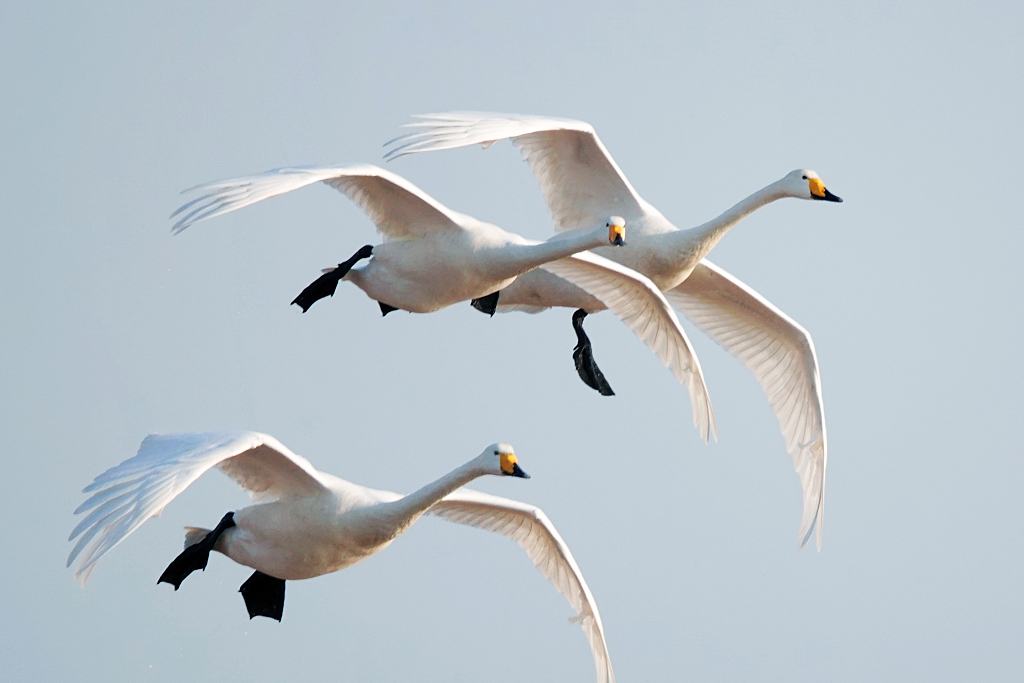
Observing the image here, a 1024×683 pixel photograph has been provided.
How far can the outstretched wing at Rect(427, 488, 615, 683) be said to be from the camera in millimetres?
16031

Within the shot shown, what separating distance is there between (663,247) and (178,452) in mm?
4976

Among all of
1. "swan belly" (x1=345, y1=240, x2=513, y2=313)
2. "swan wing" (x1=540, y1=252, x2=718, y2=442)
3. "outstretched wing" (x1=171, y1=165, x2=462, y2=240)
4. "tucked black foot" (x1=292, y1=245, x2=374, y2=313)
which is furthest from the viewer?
"swan wing" (x1=540, y1=252, x2=718, y2=442)

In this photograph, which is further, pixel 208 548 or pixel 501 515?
pixel 501 515

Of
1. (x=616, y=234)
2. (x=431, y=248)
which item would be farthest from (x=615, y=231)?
(x=431, y=248)

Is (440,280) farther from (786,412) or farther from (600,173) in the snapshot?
(786,412)

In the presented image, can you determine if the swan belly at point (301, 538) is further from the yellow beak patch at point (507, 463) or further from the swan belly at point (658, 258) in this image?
the swan belly at point (658, 258)

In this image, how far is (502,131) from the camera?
1516 cm

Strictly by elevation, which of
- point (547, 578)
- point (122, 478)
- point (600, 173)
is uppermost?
point (600, 173)

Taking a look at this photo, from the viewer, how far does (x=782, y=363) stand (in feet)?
60.5

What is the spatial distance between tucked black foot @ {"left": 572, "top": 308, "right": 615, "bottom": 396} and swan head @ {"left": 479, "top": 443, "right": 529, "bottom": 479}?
3.58 metres

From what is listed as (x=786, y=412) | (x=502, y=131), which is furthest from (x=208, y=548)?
(x=786, y=412)

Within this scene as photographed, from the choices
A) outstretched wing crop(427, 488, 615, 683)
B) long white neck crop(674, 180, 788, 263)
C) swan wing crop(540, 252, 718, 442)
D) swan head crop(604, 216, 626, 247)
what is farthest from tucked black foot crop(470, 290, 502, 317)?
swan head crop(604, 216, 626, 247)

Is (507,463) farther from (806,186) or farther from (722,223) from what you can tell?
(806,186)

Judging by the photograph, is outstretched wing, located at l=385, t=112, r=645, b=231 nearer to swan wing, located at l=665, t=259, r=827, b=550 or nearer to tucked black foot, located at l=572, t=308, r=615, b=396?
tucked black foot, located at l=572, t=308, r=615, b=396
